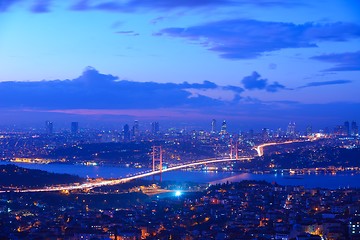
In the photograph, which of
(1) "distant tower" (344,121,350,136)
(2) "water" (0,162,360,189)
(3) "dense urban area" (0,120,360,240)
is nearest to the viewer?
(3) "dense urban area" (0,120,360,240)

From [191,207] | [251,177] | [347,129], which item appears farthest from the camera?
[347,129]

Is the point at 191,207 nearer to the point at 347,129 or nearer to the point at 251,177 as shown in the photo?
the point at 251,177

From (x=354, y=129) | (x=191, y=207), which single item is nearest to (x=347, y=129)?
(x=354, y=129)

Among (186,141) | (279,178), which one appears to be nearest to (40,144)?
(186,141)

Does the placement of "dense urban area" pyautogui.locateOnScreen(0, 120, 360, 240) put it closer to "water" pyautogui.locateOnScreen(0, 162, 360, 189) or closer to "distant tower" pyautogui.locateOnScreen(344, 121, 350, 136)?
"water" pyautogui.locateOnScreen(0, 162, 360, 189)

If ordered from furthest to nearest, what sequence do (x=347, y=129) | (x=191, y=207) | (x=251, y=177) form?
(x=347, y=129)
(x=251, y=177)
(x=191, y=207)

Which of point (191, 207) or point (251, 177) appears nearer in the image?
point (191, 207)

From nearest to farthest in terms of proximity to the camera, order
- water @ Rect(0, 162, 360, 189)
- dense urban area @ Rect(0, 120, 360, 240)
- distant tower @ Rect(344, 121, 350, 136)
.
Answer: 1. dense urban area @ Rect(0, 120, 360, 240)
2. water @ Rect(0, 162, 360, 189)
3. distant tower @ Rect(344, 121, 350, 136)

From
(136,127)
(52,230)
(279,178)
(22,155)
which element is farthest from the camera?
(136,127)

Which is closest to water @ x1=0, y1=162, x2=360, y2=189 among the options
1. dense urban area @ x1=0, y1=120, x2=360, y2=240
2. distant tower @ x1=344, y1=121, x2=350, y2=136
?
dense urban area @ x1=0, y1=120, x2=360, y2=240

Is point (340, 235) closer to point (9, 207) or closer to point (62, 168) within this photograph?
point (9, 207)

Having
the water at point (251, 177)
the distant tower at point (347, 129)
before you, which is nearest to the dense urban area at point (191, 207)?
the water at point (251, 177)
